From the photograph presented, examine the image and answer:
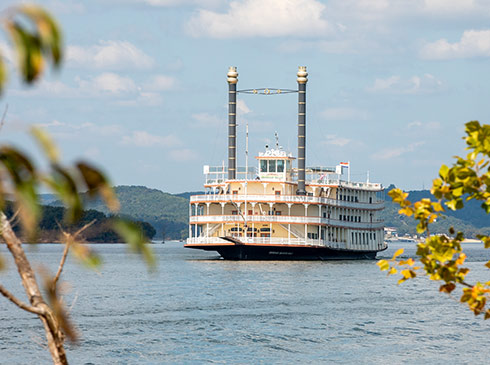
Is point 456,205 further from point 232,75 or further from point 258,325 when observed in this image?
point 232,75

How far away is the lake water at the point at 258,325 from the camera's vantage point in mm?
25031

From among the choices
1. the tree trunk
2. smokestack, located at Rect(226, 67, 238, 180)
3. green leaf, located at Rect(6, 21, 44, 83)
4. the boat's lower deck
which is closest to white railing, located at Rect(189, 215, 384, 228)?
the boat's lower deck

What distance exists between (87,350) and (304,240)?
154 ft

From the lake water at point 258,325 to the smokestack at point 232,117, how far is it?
81.6ft

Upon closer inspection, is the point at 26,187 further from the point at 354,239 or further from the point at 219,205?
the point at 354,239

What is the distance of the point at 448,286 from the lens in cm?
712

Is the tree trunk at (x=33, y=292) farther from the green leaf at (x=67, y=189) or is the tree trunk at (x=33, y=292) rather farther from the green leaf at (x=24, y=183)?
the green leaf at (x=67, y=189)

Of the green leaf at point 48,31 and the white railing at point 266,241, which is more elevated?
the green leaf at point 48,31

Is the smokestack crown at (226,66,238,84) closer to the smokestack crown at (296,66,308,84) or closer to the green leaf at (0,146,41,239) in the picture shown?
the smokestack crown at (296,66,308,84)

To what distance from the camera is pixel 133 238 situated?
9.56 ft

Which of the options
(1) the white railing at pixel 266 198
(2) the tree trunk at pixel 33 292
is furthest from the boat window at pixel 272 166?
(2) the tree trunk at pixel 33 292

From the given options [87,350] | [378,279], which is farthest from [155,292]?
[87,350]

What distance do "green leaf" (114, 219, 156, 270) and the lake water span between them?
10127mm

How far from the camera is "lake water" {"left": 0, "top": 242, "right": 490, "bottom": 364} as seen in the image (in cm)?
2503
